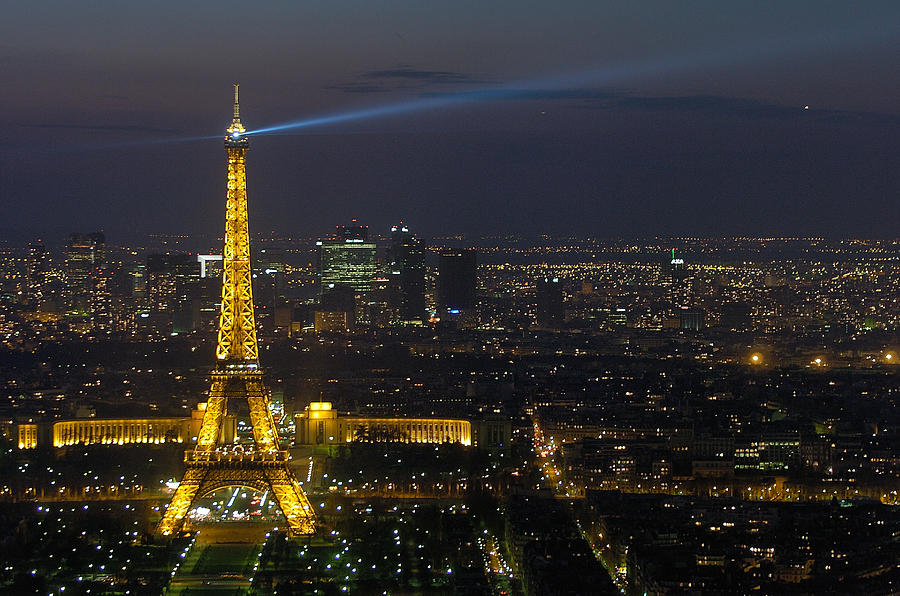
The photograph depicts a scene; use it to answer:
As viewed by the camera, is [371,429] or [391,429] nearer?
[371,429]

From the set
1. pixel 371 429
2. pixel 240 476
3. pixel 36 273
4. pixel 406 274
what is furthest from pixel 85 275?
pixel 240 476

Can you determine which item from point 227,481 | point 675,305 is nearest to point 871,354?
point 675,305

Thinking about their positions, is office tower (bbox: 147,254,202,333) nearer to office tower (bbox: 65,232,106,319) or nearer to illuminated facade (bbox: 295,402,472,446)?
office tower (bbox: 65,232,106,319)

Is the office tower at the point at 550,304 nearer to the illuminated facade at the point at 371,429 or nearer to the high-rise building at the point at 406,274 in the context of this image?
the high-rise building at the point at 406,274

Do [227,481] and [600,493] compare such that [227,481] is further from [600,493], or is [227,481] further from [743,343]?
[743,343]

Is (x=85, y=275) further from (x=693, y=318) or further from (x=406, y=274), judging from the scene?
(x=693, y=318)
